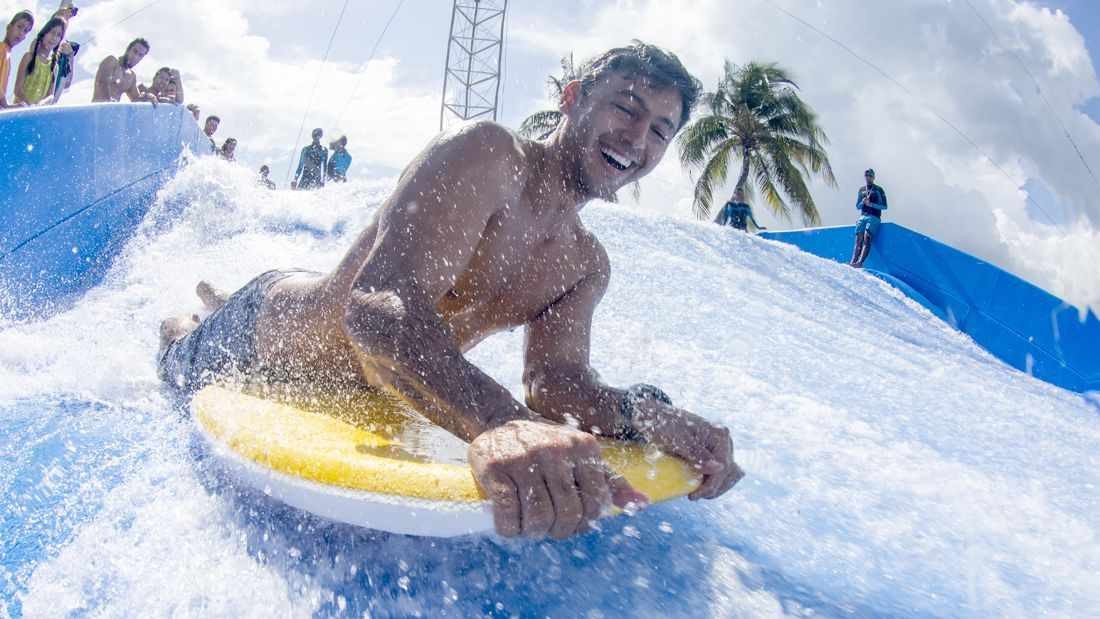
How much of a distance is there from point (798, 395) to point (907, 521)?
1421 mm

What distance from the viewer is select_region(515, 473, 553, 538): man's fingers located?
45.7 inches

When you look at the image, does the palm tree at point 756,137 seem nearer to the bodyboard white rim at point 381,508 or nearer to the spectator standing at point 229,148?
the spectator standing at point 229,148

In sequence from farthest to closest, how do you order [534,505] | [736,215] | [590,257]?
[736,215], [590,257], [534,505]

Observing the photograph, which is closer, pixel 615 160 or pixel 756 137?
pixel 615 160

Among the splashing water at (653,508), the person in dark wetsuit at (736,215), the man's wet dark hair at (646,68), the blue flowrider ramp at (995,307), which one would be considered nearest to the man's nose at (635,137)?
the man's wet dark hair at (646,68)

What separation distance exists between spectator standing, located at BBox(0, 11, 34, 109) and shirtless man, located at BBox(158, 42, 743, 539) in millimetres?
3781

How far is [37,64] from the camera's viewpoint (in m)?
5.47

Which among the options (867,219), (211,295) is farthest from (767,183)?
(211,295)

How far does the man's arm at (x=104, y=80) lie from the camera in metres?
6.87

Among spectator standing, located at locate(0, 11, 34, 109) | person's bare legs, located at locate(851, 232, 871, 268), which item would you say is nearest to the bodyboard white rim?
spectator standing, located at locate(0, 11, 34, 109)

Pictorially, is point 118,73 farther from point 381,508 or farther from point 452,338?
point 381,508

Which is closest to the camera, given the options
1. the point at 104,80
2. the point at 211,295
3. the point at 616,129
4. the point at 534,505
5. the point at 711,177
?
the point at 534,505

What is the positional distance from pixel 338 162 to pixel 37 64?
18.2 feet

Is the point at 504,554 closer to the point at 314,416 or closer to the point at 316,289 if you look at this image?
the point at 314,416
